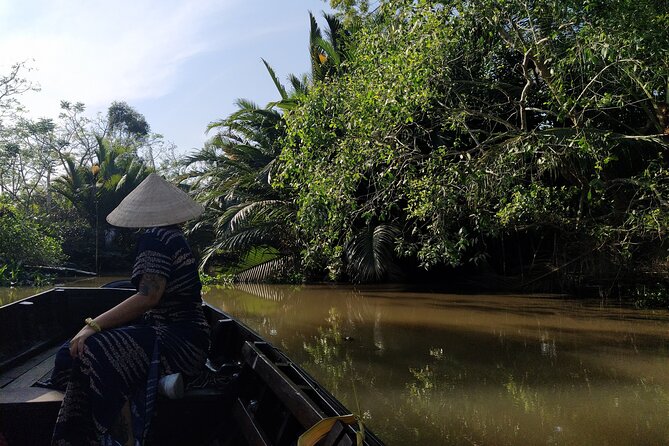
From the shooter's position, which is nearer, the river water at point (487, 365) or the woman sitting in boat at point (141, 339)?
the woman sitting in boat at point (141, 339)

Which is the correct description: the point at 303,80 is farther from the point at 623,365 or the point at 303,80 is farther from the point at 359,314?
the point at 623,365

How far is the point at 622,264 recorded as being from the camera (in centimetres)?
1178

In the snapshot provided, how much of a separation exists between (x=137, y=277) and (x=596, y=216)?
1045 cm

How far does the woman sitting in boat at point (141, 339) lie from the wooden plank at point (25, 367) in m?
1.43

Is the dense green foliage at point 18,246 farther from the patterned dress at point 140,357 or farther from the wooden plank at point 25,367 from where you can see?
the patterned dress at point 140,357

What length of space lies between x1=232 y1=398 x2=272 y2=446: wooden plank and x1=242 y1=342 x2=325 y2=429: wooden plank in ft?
0.61

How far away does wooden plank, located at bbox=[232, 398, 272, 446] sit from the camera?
9.85 ft

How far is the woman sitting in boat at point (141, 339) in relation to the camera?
2828mm

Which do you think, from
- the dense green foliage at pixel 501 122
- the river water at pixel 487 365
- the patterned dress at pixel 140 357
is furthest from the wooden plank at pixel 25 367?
the dense green foliage at pixel 501 122

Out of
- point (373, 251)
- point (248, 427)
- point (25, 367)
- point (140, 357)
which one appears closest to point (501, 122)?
point (373, 251)

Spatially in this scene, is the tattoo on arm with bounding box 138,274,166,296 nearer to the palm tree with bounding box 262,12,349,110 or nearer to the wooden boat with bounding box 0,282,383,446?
the wooden boat with bounding box 0,282,383,446

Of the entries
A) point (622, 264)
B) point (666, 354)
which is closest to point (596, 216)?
point (622, 264)

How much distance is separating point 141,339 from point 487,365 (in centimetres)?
509

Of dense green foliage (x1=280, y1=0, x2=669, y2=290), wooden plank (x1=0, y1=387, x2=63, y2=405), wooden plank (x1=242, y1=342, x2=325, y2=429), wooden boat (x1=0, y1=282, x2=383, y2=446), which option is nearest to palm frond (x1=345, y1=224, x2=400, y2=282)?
dense green foliage (x1=280, y1=0, x2=669, y2=290)
